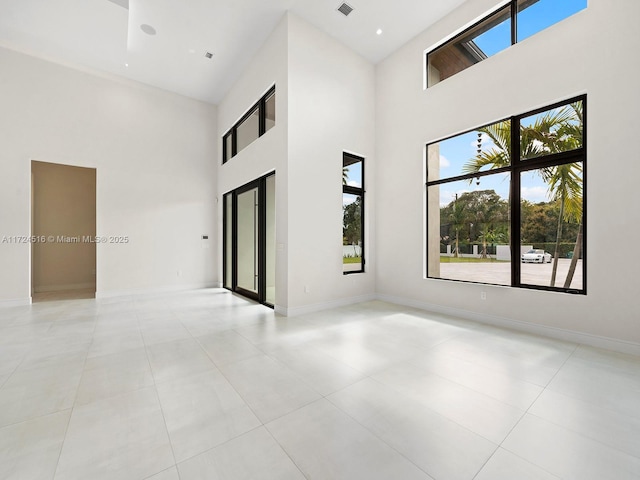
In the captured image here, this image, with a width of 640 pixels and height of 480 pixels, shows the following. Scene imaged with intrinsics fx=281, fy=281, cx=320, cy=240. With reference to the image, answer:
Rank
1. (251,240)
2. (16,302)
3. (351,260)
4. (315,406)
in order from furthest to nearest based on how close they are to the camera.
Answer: (251,240) → (351,260) → (16,302) → (315,406)

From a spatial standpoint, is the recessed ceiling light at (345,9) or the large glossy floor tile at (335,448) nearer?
the large glossy floor tile at (335,448)

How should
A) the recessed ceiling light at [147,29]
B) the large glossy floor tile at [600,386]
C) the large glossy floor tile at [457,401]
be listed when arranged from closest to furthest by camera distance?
the large glossy floor tile at [457,401] → the large glossy floor tile at [600,386] → the recessed ceiling light at [147,29]

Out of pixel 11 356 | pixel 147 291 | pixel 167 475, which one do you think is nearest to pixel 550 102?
pixel 167 475

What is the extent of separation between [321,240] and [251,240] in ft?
6.15

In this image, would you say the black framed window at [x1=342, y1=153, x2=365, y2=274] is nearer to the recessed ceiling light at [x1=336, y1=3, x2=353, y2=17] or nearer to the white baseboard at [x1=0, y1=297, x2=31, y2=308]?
the recessed ceiling light at [x1=336, y1=3, x2=353, y2=17]

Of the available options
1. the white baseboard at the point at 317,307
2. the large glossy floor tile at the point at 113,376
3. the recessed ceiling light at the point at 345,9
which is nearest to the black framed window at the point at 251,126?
the recessed ceiling light at the point at 345,9

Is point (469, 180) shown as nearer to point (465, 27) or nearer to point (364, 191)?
point (364, 191)

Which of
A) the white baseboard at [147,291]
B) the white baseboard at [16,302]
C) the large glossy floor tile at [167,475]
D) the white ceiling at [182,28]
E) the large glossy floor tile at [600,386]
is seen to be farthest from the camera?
the white baseboard at [147,291]

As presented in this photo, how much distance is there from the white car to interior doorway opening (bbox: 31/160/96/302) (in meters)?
8.52

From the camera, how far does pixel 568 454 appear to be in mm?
1584

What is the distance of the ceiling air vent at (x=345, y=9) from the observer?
14.6 ft

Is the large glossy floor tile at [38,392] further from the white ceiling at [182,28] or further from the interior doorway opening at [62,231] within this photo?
the white ceiling at [182,28]

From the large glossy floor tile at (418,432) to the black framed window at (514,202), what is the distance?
2.85 meters

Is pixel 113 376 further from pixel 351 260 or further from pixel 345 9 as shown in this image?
pixel 345 9
